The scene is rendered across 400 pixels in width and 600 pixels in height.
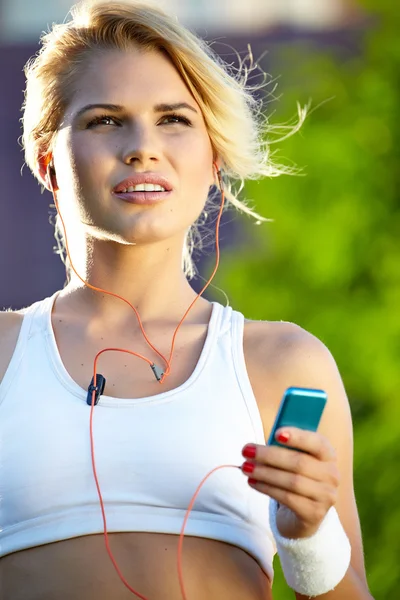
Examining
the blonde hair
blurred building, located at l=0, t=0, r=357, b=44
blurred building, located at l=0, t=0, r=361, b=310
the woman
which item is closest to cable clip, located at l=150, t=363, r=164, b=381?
the woman

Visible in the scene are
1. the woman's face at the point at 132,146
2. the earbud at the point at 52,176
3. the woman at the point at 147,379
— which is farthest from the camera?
the earbud at the point at 52,176

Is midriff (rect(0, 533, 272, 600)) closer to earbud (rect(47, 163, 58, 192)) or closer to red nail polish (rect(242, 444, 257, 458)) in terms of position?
red nail polish (rect(242, 444, 257, 458))

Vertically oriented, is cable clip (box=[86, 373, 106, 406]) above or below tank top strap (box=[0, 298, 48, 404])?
below

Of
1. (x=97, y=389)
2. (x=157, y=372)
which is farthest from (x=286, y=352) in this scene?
(x=97, y=389)

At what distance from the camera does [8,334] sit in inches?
101

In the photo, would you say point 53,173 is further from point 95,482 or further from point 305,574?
point 305,574

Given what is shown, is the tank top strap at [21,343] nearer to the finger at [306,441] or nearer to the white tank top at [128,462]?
the white tank top at [128,462]

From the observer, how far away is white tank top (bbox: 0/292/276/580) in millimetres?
2289

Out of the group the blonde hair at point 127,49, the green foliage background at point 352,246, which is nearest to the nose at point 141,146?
the blonde hair at point 127,49

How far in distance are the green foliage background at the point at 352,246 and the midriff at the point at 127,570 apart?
3.54 meters

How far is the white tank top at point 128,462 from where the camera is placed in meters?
2.29

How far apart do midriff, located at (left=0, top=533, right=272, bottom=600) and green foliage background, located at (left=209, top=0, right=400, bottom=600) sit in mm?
3537

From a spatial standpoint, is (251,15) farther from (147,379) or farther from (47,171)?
(147,379)

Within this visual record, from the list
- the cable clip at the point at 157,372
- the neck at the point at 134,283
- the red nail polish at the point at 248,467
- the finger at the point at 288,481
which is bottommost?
the finger at the point at 288,481
